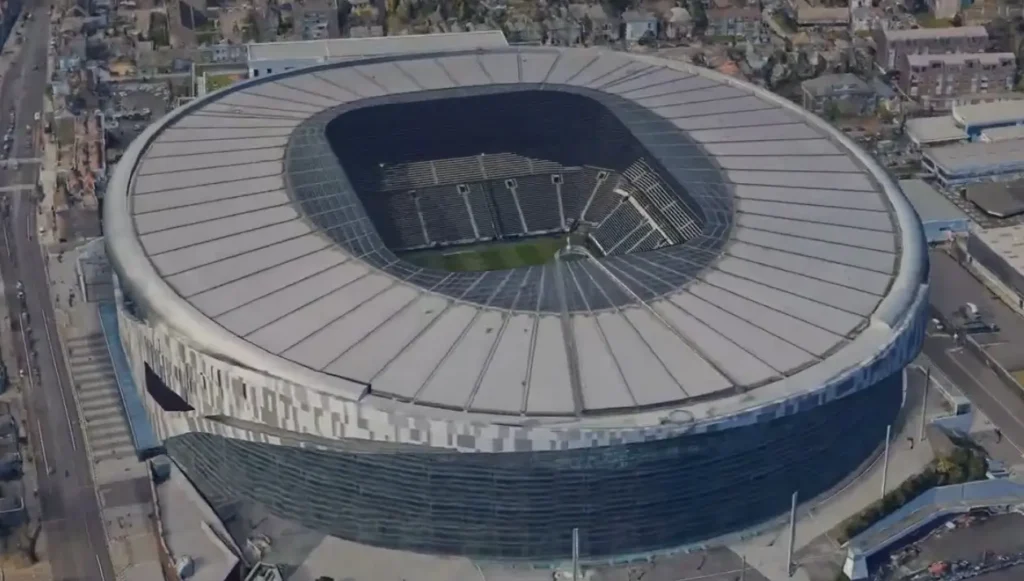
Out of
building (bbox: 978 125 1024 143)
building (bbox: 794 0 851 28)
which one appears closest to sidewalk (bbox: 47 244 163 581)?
building (bbox: 978 125 1024 143)

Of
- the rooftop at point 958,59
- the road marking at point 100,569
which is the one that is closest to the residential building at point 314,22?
the rooftop at point 958,59

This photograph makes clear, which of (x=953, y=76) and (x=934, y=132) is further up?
(x=953, y=76)

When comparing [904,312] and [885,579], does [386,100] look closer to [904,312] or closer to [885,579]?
[904,312]

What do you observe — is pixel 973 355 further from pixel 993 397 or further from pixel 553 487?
pixel 553 487

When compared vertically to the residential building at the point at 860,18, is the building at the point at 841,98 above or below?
below

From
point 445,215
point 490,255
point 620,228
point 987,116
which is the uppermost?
point 987,116

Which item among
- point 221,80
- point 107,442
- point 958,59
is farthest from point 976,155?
point 107,442

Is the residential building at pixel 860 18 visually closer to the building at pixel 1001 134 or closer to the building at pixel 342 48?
the building at pixel 1001 134

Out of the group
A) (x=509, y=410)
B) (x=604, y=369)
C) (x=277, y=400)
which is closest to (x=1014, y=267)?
(x=604, y=369)
